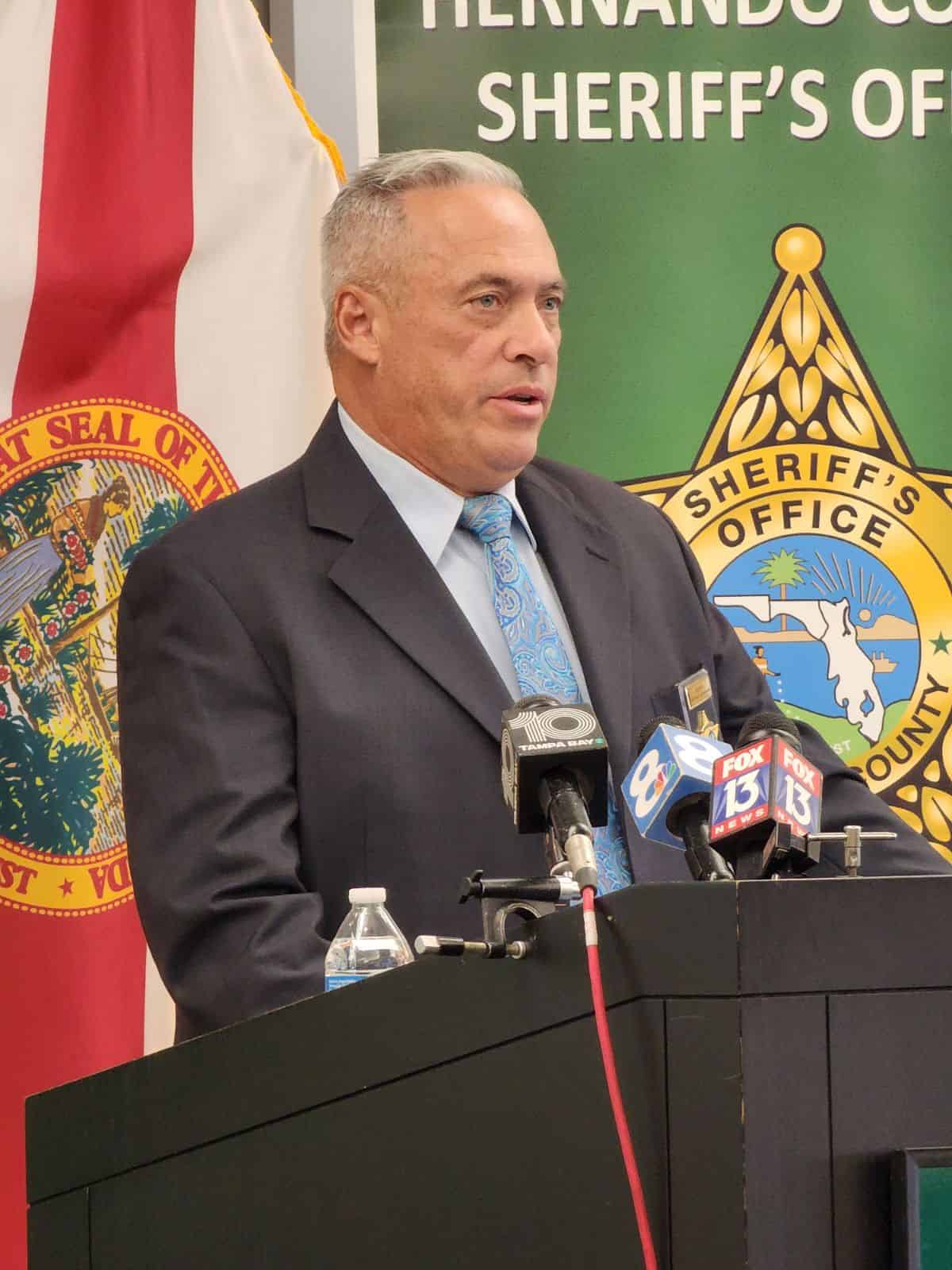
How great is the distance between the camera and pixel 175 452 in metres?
3.39

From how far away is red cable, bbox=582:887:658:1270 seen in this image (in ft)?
3.76

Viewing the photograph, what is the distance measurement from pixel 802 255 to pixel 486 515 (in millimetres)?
1201

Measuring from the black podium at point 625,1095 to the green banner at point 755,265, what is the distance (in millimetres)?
2078

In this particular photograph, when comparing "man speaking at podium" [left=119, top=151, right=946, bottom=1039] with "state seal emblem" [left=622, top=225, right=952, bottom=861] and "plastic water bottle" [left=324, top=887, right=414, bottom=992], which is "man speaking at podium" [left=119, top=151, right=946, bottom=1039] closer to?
"plastic water bottle" [left=324, top=887, right=414, bottom=992]

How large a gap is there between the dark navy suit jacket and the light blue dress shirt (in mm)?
38

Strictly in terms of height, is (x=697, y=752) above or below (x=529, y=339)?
below

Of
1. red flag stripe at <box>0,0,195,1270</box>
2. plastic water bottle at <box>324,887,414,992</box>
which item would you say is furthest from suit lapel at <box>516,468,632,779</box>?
red flag stripe at <box>0,0,195,1270</box>

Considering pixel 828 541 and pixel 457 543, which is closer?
pixel 457 543

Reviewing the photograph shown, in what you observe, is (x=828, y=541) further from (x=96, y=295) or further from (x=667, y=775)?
(x=667, y=775)

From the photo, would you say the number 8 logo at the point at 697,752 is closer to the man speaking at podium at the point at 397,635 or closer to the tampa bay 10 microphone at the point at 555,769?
the tampa bay 10 microphone at the point at 555,769

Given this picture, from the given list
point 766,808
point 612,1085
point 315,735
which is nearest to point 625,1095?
point 612,1085

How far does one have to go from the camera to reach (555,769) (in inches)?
58.2

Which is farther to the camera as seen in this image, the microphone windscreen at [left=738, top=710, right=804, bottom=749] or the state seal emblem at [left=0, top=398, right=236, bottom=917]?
the state seal emblem at [left=0, top=398, right=236, bottom=917]

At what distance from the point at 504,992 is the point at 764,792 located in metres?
0.22
